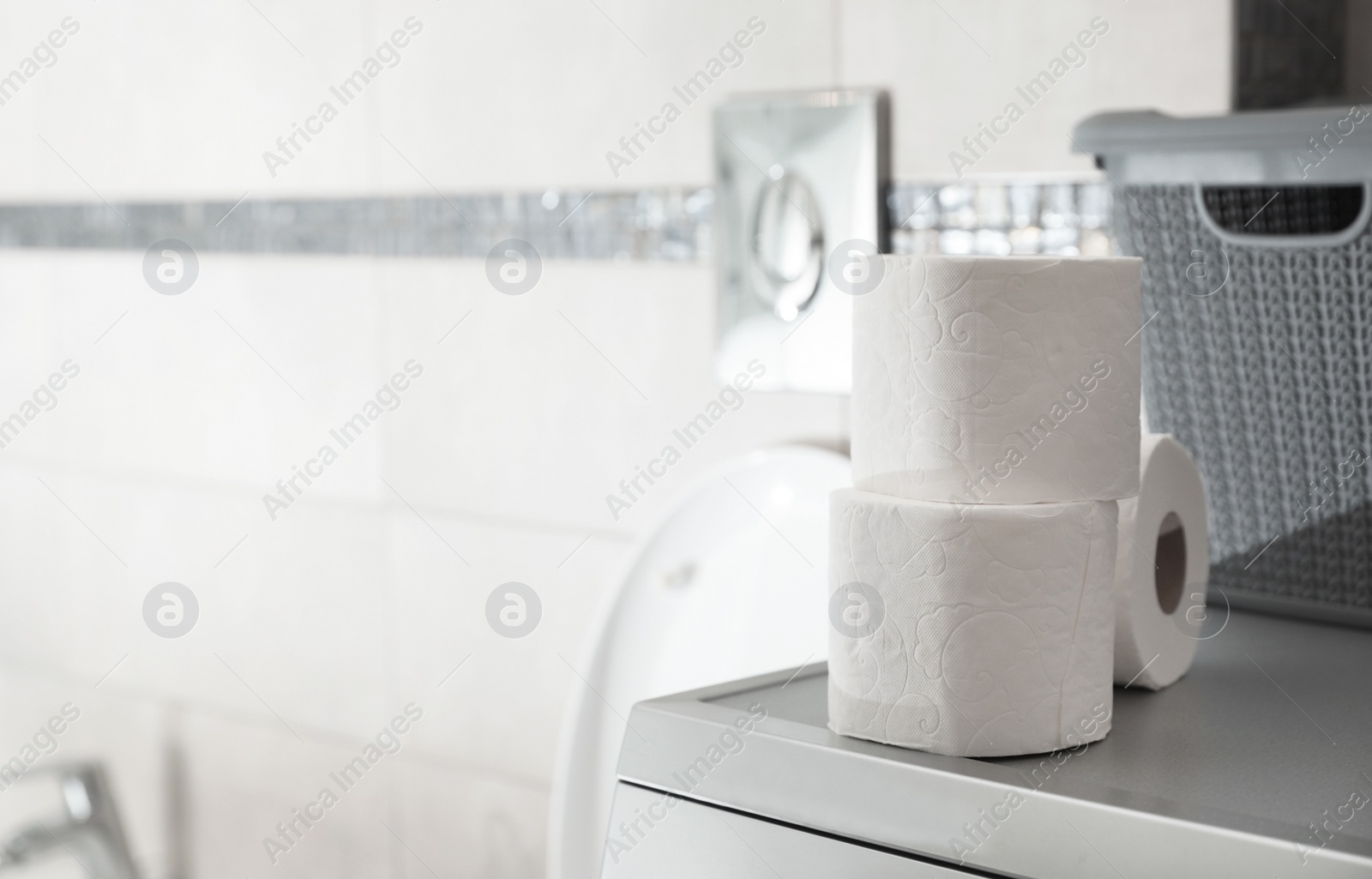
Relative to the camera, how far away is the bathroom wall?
3.15 feet

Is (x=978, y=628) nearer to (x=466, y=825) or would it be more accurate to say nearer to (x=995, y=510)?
(x=995, y=510)

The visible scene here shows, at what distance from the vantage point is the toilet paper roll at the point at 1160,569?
56 centimetres

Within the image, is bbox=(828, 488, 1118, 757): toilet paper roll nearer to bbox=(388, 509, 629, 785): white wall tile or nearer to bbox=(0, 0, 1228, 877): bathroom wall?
bbox=(0, 0, 1228, 877): bathroom wall

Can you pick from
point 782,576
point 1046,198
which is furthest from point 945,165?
point 782,576

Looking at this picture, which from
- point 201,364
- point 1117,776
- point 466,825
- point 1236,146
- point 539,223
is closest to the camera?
point 1117,776

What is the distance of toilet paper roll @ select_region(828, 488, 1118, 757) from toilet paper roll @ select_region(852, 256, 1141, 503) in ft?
0.04

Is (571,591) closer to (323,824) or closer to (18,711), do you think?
(323,824)

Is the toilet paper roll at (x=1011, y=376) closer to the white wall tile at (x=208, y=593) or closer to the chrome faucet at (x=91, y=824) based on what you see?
the white wall tile at (x=208, y=593)

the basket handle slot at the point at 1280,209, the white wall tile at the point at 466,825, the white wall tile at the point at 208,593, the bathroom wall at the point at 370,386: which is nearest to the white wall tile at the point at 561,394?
the bathroom wall at the point at 370,386

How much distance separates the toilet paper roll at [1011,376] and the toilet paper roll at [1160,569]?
55 millimetres

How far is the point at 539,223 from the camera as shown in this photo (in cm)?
111

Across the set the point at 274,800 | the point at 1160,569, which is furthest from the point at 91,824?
the point at 1160,569

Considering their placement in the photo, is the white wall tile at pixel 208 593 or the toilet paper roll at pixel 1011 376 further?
the white wall tile at pixel 208 593

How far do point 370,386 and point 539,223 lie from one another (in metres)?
0.26
